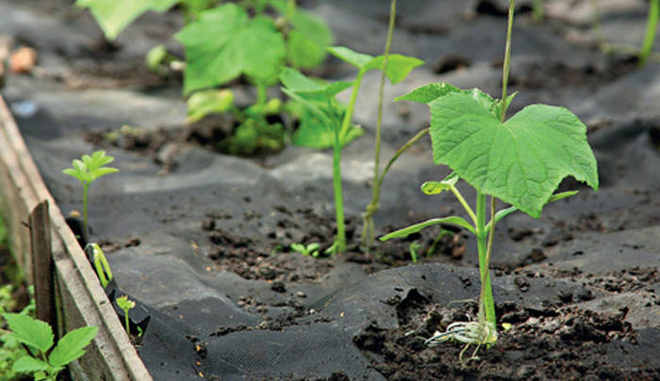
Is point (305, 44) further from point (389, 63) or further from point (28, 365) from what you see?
point (28, 365)

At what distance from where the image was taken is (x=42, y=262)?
7.22 feet

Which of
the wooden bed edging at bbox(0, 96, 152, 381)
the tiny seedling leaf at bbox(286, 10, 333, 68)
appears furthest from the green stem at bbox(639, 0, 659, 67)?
the wooden bed edging at bbox(0, 96, 152, 381)

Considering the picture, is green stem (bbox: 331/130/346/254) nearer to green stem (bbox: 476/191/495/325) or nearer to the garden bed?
the garden bed

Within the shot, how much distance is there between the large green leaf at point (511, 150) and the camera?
1.47 m

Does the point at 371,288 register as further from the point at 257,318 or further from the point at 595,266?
the point at 595,266

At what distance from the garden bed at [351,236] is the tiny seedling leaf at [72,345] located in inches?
4.7

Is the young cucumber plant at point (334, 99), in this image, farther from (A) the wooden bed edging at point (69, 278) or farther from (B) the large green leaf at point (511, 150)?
(A) the wooden bed edging at point (69, 278)

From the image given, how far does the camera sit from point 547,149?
1.53m

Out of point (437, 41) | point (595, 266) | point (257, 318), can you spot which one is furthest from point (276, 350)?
point (437, 41)

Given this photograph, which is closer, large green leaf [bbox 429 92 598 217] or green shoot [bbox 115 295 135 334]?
large green leaf [bbox 429 92 598 217]

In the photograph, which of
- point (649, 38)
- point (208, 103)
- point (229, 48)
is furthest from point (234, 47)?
point (649, 38)

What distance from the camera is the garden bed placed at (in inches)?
71.2

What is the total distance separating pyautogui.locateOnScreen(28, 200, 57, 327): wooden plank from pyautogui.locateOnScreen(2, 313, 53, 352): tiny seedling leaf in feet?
1.27

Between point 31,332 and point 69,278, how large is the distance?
1.00ft
